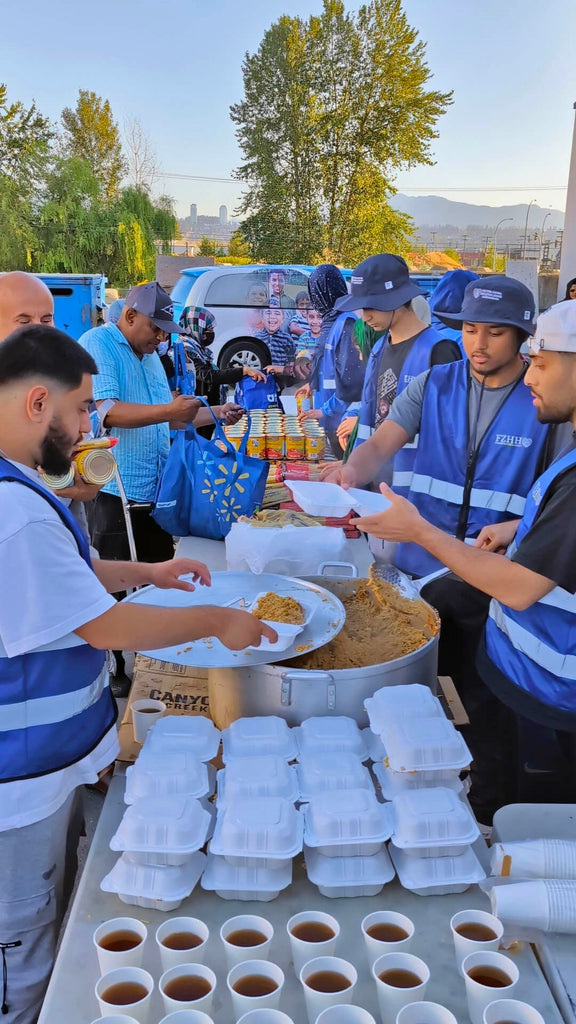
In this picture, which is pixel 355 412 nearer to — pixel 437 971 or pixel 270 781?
pixel 270 781

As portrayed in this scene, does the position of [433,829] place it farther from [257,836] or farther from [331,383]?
[331,383]

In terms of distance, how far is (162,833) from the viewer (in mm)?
1369

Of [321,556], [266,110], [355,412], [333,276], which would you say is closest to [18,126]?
[266,110]

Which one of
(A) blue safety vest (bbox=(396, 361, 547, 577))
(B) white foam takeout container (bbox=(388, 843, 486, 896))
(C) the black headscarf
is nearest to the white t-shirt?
(B) white foam takeout container (bbox=(388, 843, 486, 896))

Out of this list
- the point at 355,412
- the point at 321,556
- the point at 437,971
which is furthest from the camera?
the point at 355,412

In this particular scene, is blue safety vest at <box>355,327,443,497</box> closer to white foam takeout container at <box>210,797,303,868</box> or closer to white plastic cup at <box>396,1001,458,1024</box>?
white foam takeout container at <box>210,797,303,868</box>

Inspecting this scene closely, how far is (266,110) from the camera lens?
2797cm

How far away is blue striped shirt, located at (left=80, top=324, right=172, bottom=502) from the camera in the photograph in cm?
347

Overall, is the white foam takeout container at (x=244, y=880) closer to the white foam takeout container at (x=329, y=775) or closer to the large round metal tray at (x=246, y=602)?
the white foam takeout container at (x=329, y=775)

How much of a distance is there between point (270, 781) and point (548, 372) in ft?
4.02

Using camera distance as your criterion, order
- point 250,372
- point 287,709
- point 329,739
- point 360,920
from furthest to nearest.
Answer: point 250,372, point 287,709, point 329,739, point 360,920

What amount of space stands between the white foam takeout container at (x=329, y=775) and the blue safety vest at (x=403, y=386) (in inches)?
66.7

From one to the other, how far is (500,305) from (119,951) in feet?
7.28

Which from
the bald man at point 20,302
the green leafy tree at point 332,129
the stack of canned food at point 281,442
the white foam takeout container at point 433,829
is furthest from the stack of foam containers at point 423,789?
the green leafy tree at point 332,129
